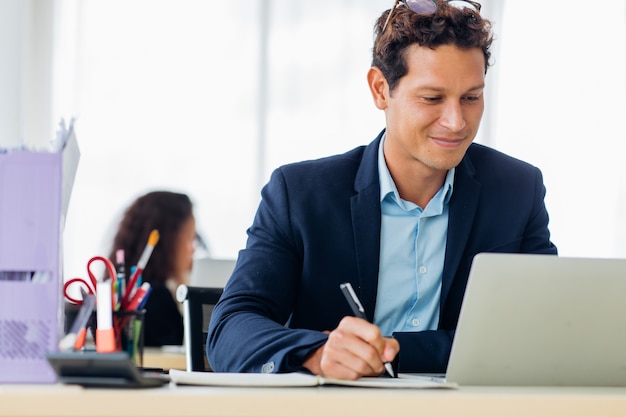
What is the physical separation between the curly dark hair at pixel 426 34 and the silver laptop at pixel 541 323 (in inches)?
30.6

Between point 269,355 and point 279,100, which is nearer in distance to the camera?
point 269,355

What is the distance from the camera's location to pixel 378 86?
1.97 metres

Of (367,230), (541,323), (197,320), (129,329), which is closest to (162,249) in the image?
(197,320)

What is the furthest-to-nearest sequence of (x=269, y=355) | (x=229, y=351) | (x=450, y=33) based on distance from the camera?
(x=450, y=33), (x=229, y=351), (x=269, y=355)

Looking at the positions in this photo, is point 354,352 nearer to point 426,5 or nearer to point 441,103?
point 441,103

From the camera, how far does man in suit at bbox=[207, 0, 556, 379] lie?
1.76m

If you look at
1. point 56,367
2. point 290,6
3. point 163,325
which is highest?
point 290,6

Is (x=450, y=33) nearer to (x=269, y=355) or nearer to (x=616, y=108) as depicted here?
(x=269, y=355)

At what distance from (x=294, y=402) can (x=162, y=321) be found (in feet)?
6.96

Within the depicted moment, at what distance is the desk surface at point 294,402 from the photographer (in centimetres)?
89

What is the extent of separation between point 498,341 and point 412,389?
179 millimetres

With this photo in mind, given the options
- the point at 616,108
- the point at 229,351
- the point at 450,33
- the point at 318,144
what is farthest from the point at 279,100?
the point at 229,351

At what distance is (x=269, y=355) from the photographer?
1.37 meters

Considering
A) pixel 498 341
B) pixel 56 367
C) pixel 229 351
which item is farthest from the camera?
pixel 229 351
